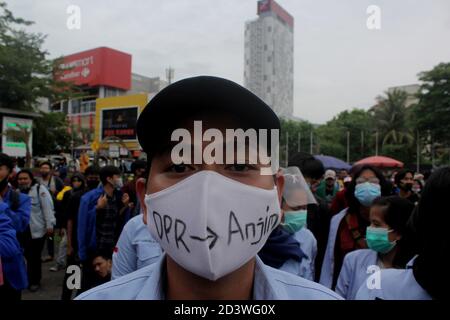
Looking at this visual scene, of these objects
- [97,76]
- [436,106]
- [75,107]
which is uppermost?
[97,76]

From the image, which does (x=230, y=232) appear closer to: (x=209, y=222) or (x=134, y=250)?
(x=209, y=222)

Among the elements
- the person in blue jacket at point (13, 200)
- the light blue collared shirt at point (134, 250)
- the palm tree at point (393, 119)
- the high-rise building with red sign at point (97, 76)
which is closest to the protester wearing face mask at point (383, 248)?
the light blue collared shirt at point (134, 250)

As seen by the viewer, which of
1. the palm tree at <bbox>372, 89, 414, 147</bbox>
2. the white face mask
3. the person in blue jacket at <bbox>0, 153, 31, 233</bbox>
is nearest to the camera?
the white face mask

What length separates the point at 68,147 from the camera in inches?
967

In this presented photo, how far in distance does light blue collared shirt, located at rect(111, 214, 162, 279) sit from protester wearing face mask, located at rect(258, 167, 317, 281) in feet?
2.07

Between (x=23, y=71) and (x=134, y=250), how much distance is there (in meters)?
19.1

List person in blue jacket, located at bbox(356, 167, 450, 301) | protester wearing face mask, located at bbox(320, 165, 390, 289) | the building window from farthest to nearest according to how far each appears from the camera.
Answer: the building window, protester wearing face mask, located at bbox(320, 165, 390, 289), person in blue jacket, located at bbox(356, 167, 450, 301)

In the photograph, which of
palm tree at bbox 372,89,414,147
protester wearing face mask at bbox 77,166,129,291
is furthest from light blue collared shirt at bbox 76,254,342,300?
palm tree at bbox 372,89,414,147

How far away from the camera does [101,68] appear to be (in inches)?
1115

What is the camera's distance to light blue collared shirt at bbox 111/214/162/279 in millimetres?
2277

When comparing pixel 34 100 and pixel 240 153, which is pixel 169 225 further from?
pixel 34 100

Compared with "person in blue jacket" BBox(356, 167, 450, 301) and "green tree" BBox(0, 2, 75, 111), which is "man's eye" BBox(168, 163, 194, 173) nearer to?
"person in blue jacket" BBox(356, 167, 450, 301)

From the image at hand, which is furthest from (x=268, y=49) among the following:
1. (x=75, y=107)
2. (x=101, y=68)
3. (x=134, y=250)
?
(x=75, y=107)
